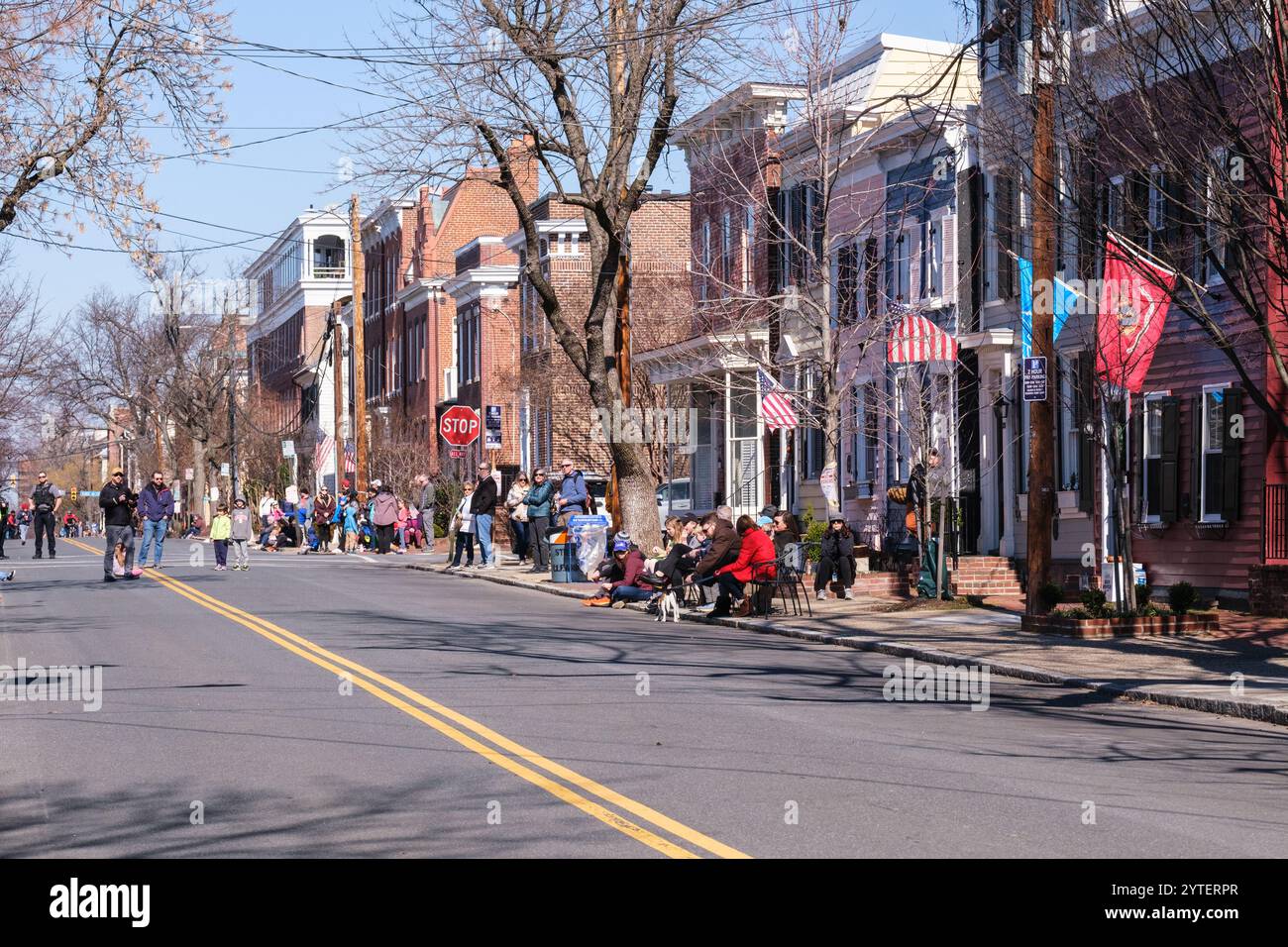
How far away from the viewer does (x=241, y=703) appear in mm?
13836

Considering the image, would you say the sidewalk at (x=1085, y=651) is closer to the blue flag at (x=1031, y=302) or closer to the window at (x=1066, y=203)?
the blue flag at (x=1031, y=302)

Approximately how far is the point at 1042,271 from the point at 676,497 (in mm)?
25589

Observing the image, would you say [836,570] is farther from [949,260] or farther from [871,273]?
[871,273]

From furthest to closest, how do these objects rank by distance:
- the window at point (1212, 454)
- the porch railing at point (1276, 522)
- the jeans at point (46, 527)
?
1. the jeans at point (46, 527)
2. the window at point (1212, 454)
3. the porch railing at point (1276, 522)

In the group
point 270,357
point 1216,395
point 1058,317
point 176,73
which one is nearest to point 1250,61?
point 1058,317

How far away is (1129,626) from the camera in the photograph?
19750 mm

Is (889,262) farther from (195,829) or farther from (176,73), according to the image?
(195,829)

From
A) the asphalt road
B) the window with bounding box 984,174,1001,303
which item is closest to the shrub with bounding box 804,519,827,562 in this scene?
the window with bounding box 984,174,1001,303

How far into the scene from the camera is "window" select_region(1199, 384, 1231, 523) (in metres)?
24.0

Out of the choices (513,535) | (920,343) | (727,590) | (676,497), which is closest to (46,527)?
(513,535)

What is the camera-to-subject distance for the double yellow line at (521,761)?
8477 millimetres

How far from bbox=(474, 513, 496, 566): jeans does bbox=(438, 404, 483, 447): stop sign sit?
282 centimetres

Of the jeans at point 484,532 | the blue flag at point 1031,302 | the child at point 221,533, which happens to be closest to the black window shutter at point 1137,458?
the blue flag at point 1031,302

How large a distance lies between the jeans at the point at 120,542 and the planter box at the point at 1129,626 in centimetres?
1750
